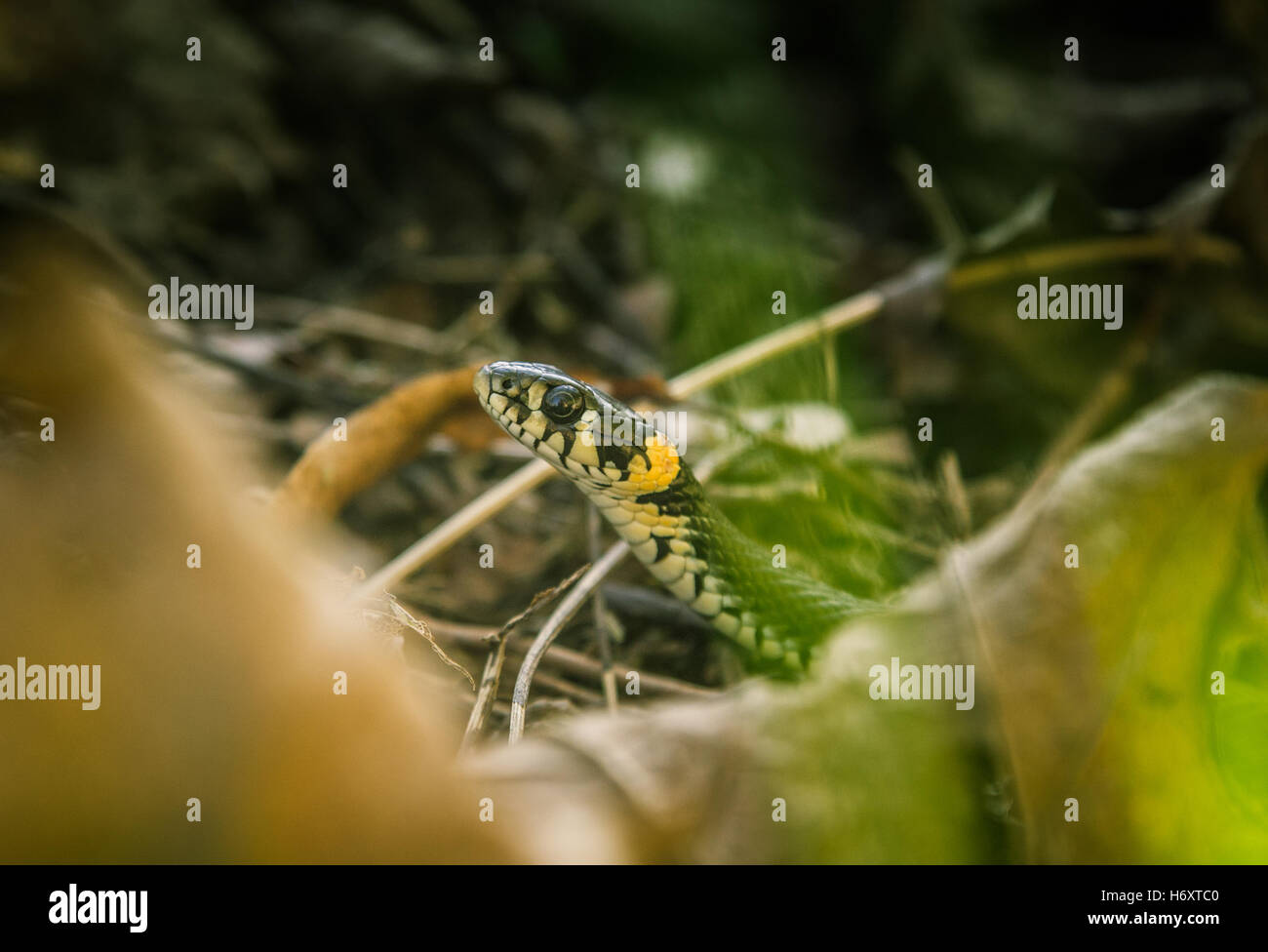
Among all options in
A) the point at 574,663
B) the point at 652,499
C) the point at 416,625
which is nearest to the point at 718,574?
the point at 652,499

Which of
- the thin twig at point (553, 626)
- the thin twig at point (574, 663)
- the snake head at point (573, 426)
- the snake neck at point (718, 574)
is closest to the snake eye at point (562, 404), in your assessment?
the snake head at point (573, 426)

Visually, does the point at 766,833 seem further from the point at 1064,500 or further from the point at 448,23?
the point at 448,23

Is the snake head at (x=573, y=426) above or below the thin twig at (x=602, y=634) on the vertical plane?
above

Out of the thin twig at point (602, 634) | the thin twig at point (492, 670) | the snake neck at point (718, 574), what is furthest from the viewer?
the snake neck at point (718, 574)

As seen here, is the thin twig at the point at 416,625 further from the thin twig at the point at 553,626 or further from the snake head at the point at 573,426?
the snake head at the point at 573,426

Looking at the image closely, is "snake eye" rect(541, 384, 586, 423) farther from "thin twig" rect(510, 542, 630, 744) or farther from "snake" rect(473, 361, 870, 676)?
"thin twig" rect(510, 542, 630, 744)
